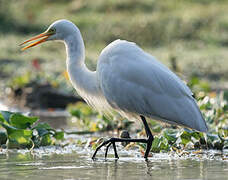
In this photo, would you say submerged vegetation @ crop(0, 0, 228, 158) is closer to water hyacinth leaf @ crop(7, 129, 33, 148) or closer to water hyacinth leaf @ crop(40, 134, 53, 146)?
water hyacinth leaf @ crop(40, 134, 53, 146)

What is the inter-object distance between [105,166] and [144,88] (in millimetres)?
1049

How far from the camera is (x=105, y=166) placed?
610 cm

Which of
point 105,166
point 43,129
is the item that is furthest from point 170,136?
point 43,129

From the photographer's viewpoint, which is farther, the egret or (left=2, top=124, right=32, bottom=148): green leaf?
(left=2, top=124, right=32, bottom=148): green leaf

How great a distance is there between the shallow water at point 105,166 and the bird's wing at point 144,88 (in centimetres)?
49

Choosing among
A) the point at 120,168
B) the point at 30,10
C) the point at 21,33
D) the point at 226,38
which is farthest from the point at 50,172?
the point at 30,10

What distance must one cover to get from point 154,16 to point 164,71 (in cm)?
1961

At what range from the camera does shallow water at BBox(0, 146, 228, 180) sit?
215 inches

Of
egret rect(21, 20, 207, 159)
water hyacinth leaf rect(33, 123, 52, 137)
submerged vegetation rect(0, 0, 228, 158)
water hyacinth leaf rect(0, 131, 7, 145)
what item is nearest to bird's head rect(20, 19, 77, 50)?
egret rect(21, 20, 207, 159)

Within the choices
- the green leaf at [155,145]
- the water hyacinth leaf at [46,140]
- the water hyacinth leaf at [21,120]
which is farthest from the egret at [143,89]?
the water hyacinth leaf at [46,140]

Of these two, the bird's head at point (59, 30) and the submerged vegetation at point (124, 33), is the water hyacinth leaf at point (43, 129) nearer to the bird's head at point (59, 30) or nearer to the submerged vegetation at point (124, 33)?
the bird's head at point (59, 30)

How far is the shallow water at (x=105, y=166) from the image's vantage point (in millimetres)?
5457

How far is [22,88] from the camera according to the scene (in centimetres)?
1395

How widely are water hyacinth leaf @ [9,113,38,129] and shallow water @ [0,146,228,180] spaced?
0.33m
